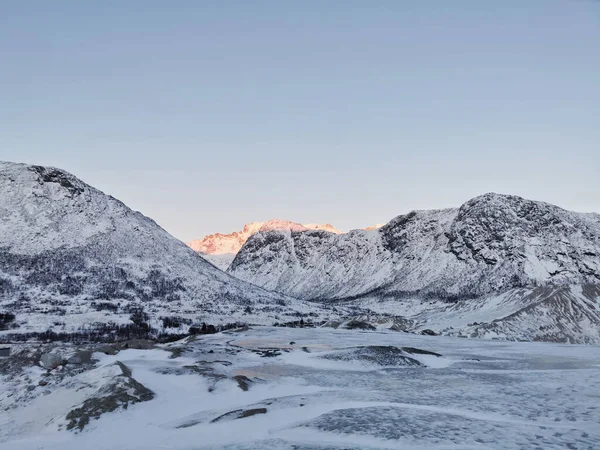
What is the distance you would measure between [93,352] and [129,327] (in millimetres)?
93107

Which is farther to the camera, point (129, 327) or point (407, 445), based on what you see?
point (129, 327)

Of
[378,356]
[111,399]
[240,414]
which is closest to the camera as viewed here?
[240,414]

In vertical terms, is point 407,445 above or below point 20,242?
below

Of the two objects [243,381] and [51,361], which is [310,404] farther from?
[51,361]

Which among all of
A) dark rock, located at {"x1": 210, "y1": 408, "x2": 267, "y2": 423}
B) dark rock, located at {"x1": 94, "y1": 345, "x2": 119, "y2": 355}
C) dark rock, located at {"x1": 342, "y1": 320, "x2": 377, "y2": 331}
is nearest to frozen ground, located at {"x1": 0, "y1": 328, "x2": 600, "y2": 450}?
dark rock, located at {"x1": 210, "y1": 408, "x2": 267, "y2": 423}

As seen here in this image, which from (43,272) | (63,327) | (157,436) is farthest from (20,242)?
(157,436)

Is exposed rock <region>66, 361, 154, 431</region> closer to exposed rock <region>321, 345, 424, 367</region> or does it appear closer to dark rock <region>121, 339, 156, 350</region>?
dark rock <region>121, 339, 156, 350</region>

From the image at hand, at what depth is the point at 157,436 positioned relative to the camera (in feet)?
85.7

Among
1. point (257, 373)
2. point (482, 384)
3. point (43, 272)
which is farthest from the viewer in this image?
point (43, 272)

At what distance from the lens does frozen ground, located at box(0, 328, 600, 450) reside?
23516 mm

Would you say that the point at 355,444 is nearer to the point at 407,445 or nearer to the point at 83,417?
the point at 407,445

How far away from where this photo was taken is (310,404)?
3125 centimetres

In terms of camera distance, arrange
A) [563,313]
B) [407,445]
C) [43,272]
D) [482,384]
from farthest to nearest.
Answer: [43,272] < [563,313] < [482,384] < [407,445]

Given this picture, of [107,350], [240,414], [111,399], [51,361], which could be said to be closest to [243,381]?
[111,399]
